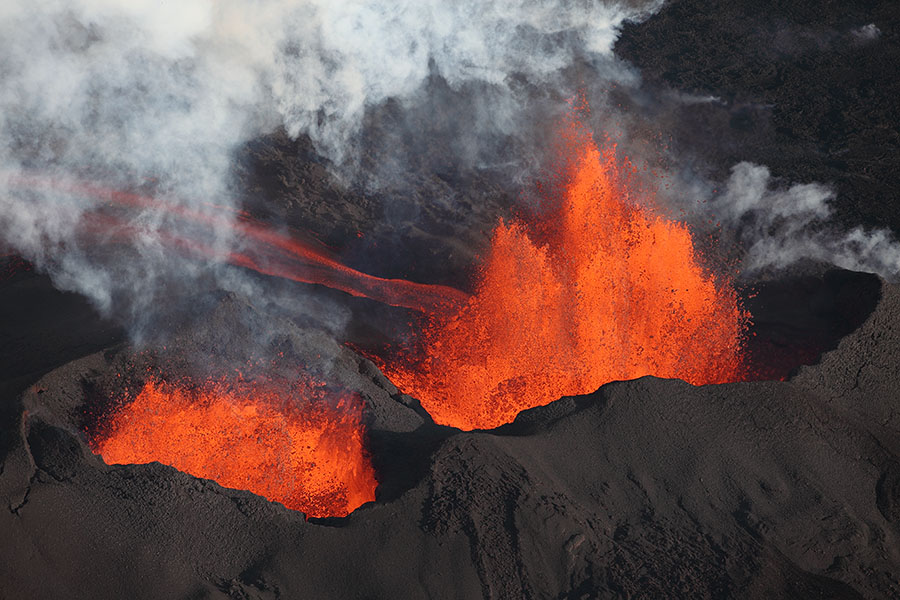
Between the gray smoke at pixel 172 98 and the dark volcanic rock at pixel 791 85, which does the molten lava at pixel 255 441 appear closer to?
the gray smoke at pixel 172 98

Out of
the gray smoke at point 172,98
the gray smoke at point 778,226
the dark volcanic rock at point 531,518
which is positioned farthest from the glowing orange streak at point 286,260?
the gray smoke at point 778,226

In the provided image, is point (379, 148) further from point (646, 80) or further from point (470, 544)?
point (470, 544)

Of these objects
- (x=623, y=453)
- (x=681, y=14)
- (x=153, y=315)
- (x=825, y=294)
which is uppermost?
(x=681, y=14)

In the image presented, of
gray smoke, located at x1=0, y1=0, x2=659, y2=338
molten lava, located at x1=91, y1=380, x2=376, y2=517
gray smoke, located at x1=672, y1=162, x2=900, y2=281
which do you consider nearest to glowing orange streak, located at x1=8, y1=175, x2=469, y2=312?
gray smoke, located at x1=0, y1=0, x2=659, y2=338

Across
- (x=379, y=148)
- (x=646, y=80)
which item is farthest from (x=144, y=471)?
(x=646, y=80)

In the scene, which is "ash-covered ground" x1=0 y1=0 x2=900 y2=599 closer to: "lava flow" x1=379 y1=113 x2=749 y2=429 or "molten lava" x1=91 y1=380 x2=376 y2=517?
"molten lava" x1=91 y1=380 x2=376 y2=517

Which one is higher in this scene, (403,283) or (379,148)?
(379,148)
